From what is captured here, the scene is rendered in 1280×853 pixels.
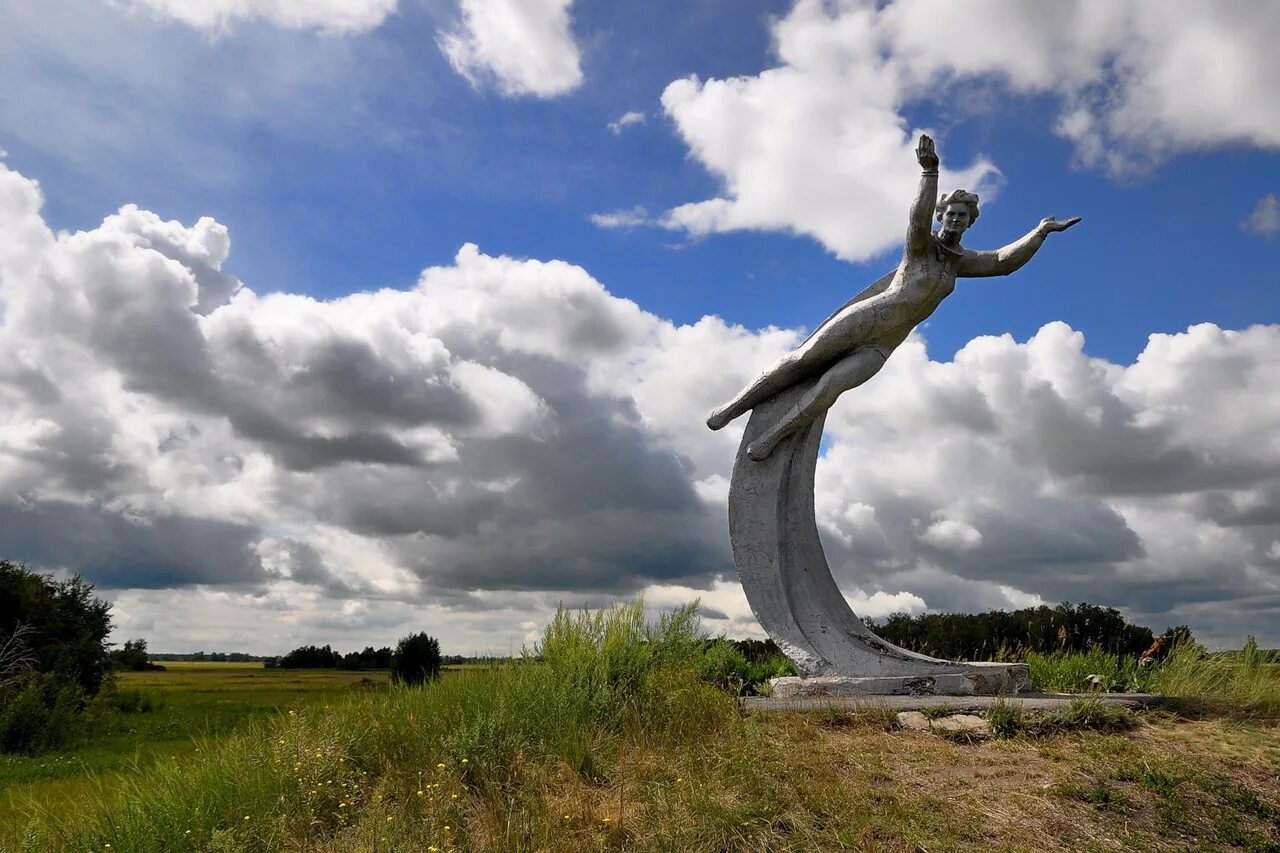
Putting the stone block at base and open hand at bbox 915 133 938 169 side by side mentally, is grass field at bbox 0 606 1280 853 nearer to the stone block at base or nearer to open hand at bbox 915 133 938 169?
the stone block at base

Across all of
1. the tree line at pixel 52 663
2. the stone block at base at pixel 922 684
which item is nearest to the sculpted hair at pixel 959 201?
the stone block at base at pixel 922 684

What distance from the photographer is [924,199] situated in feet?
24.3

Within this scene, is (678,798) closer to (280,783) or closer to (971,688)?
(280,783)

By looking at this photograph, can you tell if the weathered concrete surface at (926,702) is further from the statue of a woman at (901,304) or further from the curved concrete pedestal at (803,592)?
the statue of a woman at (901,304)

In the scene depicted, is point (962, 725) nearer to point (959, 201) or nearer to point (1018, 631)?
point (959, 201)

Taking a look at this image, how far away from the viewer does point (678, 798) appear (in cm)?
485

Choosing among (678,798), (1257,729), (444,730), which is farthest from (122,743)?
(1257,729)

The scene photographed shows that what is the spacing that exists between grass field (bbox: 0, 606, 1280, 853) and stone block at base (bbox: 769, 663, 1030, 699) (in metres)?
0.45

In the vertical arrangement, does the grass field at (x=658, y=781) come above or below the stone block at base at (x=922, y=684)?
below

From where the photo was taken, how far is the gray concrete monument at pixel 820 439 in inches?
292

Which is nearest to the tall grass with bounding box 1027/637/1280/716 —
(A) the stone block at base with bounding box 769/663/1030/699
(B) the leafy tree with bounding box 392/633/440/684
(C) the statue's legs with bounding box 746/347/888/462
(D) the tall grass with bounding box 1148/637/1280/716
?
(D) the tall grass with bounding box 1148/637/1280/716

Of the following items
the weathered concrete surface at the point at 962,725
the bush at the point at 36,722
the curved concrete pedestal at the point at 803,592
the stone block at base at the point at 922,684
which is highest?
the curved concrete pedestal at the point at 803,592

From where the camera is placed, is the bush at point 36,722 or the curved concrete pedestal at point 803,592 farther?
the bush at point 36,722

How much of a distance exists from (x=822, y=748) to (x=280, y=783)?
3371 mm
